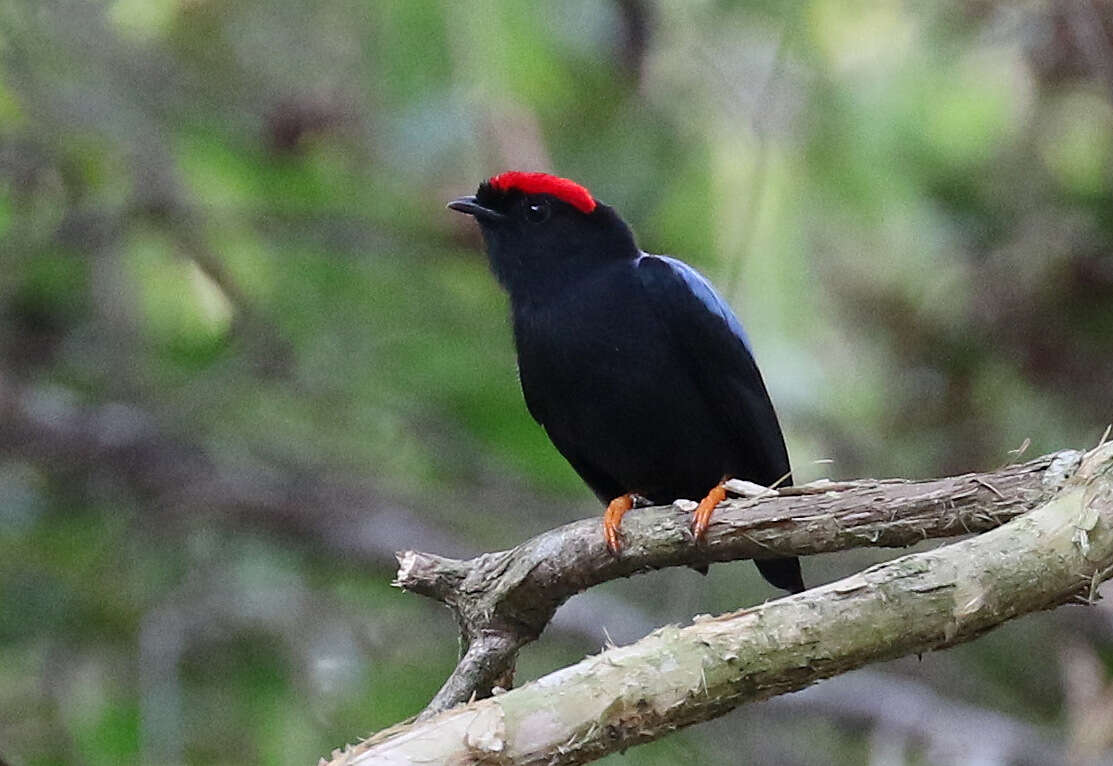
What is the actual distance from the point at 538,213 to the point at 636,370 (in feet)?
2.12

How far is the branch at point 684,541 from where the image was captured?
2.78 m

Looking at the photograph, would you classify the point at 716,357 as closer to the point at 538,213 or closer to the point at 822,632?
the point at 538,213

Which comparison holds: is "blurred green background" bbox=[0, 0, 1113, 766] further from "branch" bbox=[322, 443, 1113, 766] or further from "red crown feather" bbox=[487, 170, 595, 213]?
"branch" bbox=[322, 443, 1113, 766]

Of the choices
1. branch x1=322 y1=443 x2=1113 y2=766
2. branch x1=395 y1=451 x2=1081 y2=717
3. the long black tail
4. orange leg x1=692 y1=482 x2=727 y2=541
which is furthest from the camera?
the long black tail

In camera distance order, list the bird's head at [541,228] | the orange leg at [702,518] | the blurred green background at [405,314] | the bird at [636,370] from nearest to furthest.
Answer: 1. the orange leg at [702,518]
2. the bird at [636,370]
3. the bird's head at [541,228]
4. the blurred green background at [405,314]

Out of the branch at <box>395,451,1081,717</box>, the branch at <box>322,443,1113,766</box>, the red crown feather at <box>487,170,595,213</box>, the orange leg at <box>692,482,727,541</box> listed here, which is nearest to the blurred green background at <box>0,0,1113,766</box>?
the red crown feather at <box>487,170,595,213</box>

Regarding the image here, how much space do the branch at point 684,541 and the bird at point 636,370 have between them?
0.69 meters

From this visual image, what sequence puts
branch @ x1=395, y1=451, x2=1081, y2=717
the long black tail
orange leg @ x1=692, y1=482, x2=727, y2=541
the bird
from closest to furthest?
branch @ x1=395, y1=451, x2=1081, y2=717 → orange leg @ x1=692, y1=482, x2=727, y2=541 → the bird → the long black tail

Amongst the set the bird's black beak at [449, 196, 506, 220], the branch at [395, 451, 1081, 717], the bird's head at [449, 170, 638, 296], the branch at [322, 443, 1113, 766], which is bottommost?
the branch at [322, 443, 1113, 766]

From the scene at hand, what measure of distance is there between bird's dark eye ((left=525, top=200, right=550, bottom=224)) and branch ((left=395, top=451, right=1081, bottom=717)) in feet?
4.38

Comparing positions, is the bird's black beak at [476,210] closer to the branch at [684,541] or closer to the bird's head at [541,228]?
the bird's head at [541,228]

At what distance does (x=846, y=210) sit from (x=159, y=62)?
261 centimetres

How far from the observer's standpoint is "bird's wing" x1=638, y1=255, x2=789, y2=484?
4.11m

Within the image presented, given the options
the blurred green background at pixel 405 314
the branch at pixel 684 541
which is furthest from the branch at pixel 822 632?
the blurred green background at pixel 405 314
